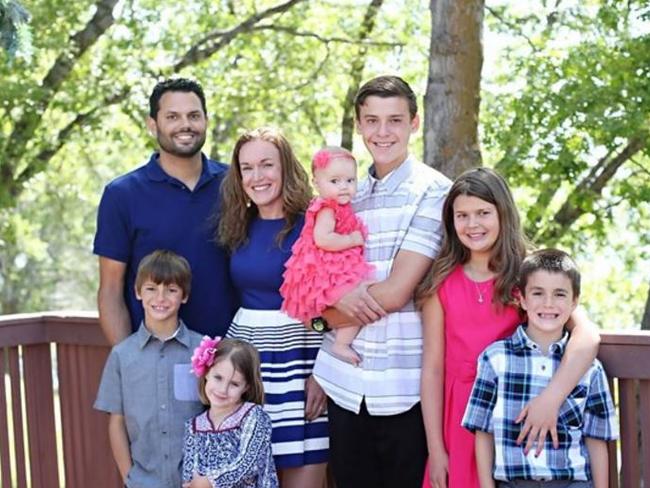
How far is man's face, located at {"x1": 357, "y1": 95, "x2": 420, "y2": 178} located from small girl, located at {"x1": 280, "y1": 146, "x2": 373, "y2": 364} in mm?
106

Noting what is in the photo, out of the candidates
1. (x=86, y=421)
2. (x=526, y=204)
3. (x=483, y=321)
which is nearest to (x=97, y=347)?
(x=86, y=421)

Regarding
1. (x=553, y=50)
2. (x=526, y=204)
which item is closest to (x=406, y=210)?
(x=553, y=50)

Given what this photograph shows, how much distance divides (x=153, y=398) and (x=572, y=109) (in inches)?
234

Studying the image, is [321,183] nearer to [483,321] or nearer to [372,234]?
[372,234]

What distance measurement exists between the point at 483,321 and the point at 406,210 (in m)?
0.45

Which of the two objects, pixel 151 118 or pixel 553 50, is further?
pixel 553 50

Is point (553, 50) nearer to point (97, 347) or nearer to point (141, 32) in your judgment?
point (141, 32)

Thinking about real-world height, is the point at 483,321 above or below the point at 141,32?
below

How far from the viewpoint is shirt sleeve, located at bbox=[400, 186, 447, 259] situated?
3562mm

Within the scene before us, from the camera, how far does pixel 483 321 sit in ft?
11.5

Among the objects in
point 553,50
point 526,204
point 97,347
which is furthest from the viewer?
point 526,204

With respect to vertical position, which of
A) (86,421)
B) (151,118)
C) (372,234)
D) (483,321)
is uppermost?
(151,118)

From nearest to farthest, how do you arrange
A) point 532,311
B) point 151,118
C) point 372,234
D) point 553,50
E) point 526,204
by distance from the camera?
1. point 532,311
2. point 372,234
3. point 151,118
4. point 553,50
5. point 526,204

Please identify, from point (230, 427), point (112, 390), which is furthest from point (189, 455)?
point (112, 390)
